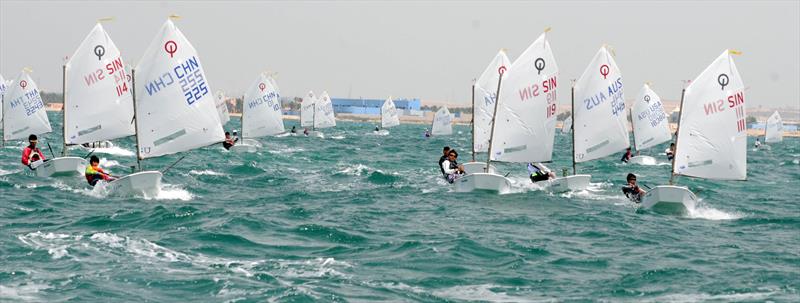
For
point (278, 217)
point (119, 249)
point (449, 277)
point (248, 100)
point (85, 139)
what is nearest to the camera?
point (449, 277)

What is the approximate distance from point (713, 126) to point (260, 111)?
44.2 meters

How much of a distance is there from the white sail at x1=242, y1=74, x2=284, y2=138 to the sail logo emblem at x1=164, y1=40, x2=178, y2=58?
3816 cm

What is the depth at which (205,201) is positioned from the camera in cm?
3062

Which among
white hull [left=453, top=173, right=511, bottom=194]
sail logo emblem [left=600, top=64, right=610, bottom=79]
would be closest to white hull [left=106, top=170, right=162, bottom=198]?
white hull [left=453, top=173, right=511, bottom=194]

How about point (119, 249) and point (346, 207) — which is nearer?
point (119, 249)

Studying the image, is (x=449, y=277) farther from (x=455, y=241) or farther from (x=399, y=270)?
(x=455, y=241)

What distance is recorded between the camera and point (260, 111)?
70000 mm

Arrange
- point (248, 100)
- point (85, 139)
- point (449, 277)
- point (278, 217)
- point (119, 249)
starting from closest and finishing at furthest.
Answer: point (449, 277)
point (119, 249)
point (278, 217)
point (85, 139)
point (248, 100)

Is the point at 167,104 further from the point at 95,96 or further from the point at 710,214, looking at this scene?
the point at 710,214

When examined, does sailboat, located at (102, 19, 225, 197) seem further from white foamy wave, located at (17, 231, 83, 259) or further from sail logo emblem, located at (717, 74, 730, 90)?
sail logo emblem, located at (717, 74, 730, 90)

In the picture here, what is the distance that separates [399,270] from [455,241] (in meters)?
3.58

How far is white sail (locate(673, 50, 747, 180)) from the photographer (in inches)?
1197

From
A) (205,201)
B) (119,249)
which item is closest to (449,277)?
(119,249)

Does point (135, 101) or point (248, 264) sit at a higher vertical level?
point (135, 101)
